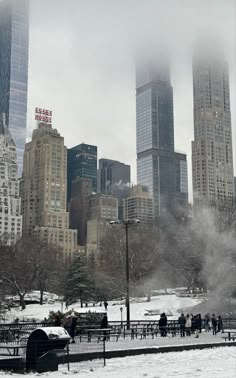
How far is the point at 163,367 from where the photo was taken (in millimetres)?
15078

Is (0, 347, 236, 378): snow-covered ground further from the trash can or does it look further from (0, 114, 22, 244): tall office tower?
(0, 114, 22, 244): tall office tower

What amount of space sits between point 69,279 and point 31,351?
52.2 meters

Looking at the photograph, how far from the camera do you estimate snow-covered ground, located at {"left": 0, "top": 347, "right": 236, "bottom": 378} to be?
13.5 m

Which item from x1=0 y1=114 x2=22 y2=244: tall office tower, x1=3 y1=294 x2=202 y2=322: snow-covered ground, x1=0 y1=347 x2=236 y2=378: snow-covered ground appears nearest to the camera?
x1=0 y1=347 x2=236 y2=378: snow-covered ground

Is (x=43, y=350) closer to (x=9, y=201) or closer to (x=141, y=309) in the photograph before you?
(x=141, y=309)

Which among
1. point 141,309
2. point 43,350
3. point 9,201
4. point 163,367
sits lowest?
point 163,367

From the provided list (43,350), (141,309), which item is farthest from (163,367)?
(141,309)

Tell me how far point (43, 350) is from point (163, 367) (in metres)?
3.28

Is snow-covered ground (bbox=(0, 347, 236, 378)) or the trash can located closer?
snow-covered ground (bbox=(0, 347, 236, 378))

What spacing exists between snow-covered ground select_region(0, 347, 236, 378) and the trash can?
39cm

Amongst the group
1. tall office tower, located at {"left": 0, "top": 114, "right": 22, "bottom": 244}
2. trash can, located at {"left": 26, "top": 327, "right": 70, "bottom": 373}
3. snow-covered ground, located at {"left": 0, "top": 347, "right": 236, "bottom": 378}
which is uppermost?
tall office tower, located at {"left": 0, "top": 114, "right": 22, "bottom": 244}

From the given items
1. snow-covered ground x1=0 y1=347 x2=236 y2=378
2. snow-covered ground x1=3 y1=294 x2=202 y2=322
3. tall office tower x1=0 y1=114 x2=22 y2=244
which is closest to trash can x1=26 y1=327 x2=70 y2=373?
snow-covered ground x1=0 y1=347 x2=236 y2=378

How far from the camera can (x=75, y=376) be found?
1348 centimetres

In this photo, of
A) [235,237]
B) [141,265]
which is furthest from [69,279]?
[235,237]
